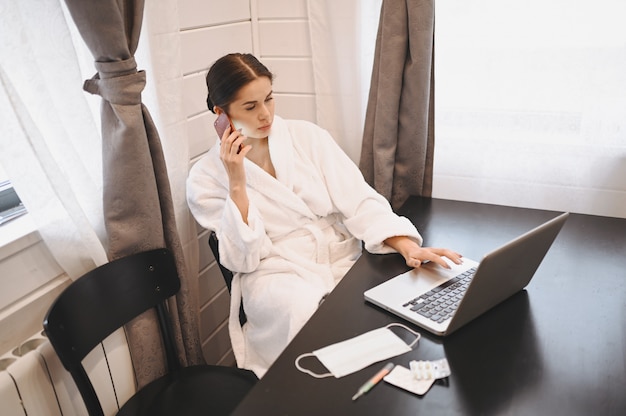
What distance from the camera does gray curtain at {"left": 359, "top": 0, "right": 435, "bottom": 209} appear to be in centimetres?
185

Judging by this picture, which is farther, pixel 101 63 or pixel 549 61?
pixel 549 61

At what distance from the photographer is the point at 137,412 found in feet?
4.64

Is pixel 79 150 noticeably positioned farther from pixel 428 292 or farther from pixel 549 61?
pixel 549 61

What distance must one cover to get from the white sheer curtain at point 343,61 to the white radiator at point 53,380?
116cm

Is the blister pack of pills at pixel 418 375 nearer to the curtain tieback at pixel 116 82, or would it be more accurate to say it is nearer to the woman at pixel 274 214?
the woman at pixel 274 214

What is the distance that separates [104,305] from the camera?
1382 millimetres

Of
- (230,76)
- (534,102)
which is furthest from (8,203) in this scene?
(534,102)

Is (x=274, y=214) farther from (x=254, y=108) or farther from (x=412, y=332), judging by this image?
(x=412, y=332)

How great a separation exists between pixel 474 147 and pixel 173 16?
1.12 meters

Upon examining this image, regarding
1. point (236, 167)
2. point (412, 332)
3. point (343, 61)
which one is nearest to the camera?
point (412, 332)

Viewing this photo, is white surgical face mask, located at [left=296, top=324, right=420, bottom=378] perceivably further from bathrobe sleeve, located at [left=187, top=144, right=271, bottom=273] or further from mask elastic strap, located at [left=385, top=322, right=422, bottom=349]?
bathrobe sleeve, located at [left=187, top=144, right=271, bottom=273]

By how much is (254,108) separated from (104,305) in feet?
2.21

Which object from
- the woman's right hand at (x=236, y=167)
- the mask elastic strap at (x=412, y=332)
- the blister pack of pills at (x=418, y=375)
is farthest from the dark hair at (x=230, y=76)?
the blister pack of pills at (x=418, y=375)

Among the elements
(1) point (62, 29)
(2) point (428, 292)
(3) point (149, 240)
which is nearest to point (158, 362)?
(3) point (149, 240)
